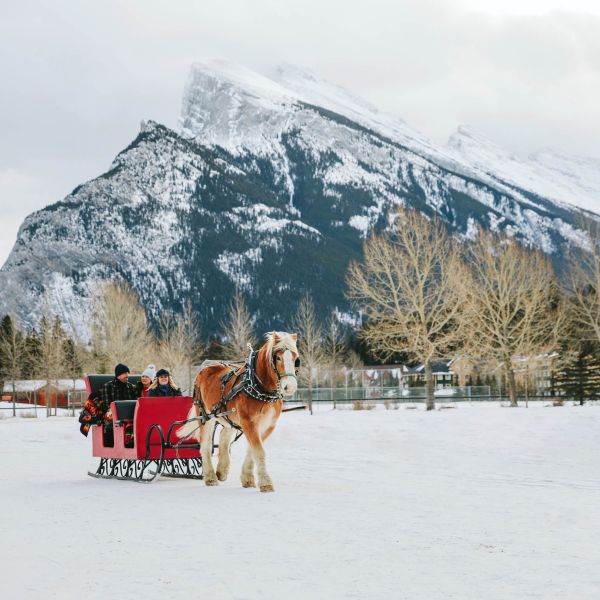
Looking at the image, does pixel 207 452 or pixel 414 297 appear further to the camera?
pixel 414 297

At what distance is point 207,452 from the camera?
14.8 meters

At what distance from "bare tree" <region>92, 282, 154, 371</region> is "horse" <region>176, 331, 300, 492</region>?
165 ft

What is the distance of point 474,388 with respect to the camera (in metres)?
67.6

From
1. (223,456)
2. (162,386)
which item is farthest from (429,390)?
(223,456)

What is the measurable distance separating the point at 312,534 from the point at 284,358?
330cm

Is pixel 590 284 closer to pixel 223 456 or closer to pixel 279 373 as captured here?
pixel 223 456

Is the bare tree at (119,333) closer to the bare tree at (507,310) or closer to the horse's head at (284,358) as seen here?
the bare tree at (507,310)

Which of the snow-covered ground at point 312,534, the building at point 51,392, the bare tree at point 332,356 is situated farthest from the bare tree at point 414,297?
the building at point 51,392

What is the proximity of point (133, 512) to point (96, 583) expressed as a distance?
430cm

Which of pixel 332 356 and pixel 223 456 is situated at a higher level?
pixel 332 356

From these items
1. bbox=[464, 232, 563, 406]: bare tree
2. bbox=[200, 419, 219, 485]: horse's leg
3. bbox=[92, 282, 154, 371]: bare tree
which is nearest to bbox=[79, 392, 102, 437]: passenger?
bbox=[200, 419, 219, 485]: horse's leg

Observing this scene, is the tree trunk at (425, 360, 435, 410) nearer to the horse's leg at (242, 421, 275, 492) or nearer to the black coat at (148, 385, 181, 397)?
the black coat at (148, 385, 181, 397)

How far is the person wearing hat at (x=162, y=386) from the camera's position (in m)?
16.7

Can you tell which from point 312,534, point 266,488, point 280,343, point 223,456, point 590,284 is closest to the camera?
point 312,534
